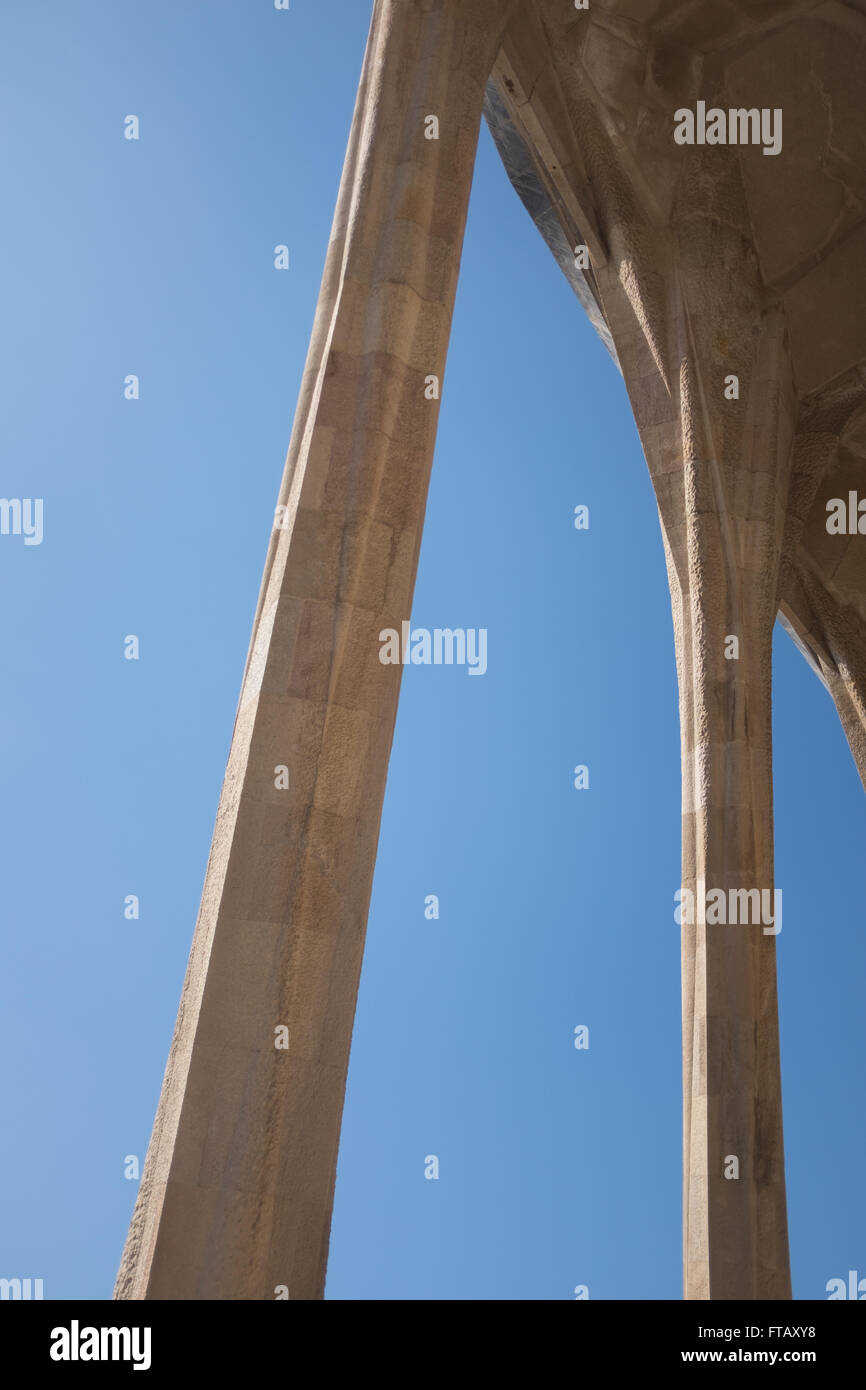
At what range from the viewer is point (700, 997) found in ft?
35.7

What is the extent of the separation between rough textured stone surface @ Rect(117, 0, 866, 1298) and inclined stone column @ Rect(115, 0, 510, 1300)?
0.6 inches

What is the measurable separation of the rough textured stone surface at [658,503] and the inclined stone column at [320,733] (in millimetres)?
14

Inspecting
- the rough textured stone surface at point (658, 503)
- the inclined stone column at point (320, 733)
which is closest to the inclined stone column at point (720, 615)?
the rough textured stone surface at point (658, 503)

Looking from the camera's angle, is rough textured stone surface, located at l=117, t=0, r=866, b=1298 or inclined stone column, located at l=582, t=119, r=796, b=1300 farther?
inclined stone column, located at l=582, t=119, r=796, b=1300

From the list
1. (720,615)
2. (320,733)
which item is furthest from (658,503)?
(320,733)

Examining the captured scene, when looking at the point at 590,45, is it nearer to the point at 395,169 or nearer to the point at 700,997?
the point at 395,169

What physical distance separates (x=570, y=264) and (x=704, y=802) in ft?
21.8

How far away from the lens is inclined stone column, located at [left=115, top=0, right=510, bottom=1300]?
5176mm

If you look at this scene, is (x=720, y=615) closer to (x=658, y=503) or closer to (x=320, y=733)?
(x=658, y=503)

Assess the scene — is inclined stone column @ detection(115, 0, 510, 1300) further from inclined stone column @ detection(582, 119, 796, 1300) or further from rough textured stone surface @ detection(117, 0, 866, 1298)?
inclined stone column @ detection(582, 119, 796, 1300)

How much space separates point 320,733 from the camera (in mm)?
6207

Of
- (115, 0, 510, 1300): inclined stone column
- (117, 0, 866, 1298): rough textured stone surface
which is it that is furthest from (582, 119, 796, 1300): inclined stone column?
(115, 0, 510, 1300): inclined stone column

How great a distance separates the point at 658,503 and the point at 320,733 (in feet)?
24.6
